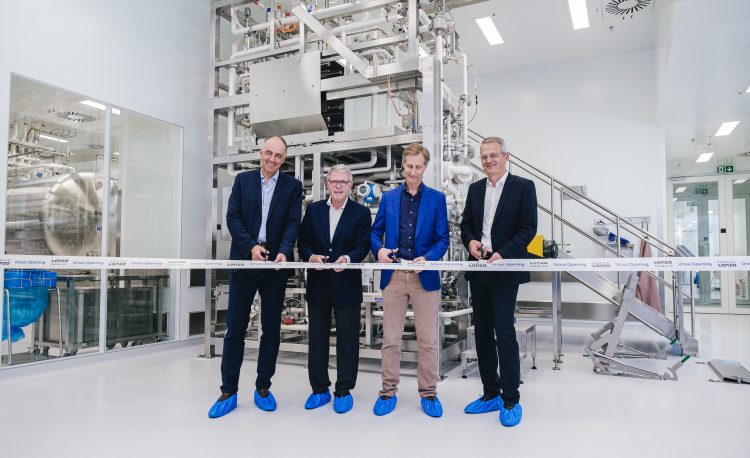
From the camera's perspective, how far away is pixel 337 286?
3205mm

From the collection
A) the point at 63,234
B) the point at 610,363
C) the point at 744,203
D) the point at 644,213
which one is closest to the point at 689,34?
the point at 610,363

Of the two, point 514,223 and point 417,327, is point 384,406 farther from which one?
point 514,223

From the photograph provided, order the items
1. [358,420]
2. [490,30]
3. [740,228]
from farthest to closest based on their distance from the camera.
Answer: [740,228], [490,30], [358,420]

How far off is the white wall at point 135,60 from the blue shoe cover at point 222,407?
255 cm

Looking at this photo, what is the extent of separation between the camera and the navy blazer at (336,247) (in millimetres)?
3221

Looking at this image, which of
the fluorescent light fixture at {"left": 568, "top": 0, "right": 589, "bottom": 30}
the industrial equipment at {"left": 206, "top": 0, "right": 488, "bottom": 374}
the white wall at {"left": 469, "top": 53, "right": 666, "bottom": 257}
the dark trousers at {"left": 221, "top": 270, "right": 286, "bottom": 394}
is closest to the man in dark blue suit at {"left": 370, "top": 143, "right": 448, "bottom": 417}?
the dark trousers at {"left": 221, "top": 270, "right": 286, "bottom": 394}

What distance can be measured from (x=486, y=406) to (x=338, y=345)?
100 centimetres

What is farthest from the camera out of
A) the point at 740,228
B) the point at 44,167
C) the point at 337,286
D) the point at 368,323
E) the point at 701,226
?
the point at 701,226

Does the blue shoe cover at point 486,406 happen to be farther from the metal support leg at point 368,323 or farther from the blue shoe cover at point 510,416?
the metal support leg at point 368,323

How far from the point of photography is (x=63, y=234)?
4910mm

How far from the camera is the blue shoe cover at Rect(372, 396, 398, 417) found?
307 cm

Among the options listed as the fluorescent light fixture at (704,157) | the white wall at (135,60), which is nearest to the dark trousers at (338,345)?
the white wall at (135,60)

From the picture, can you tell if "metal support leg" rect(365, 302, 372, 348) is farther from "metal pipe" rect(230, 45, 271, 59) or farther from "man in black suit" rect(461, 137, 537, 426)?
"metal pipe" rect(230, 45, 271, 59)

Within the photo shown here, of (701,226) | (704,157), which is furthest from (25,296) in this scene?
(701,226)
